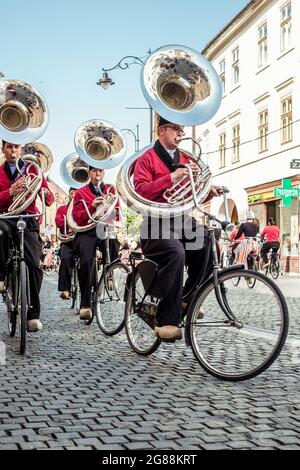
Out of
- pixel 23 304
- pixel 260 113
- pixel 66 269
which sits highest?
pixel 260 113

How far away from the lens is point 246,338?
5.25m

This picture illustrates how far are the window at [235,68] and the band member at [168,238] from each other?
90.6ft

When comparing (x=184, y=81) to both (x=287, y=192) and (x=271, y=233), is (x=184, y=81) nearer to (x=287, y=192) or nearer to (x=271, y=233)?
(x=271, y=233)

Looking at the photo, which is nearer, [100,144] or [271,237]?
[100,144]

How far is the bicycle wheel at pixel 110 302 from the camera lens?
749 centimetres

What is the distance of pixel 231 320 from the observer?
520 cm

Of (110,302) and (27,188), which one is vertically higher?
(27,188)

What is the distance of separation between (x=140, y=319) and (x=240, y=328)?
4.09ft

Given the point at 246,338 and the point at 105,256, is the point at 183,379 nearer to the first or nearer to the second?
the point at 246,338

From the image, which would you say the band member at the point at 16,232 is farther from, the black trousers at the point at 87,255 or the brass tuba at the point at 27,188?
the black trousers at the point at 87,255

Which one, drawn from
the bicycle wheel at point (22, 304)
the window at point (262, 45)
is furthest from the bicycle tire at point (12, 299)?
the window at point (262, 45)

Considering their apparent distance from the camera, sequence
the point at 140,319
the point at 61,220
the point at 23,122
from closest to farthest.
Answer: the point at 140,319
the point at 23,122
the point at 61,220

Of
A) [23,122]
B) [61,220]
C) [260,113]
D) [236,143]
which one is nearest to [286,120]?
[260,113]

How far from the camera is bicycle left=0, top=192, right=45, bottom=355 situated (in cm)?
628
